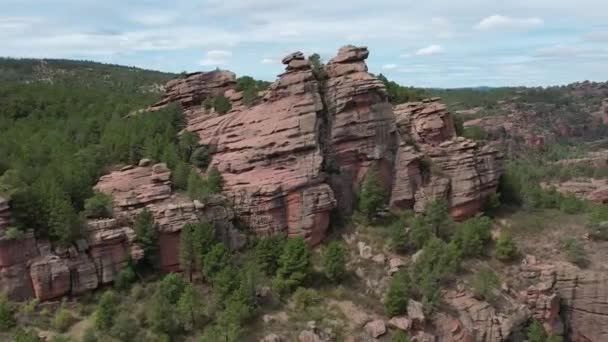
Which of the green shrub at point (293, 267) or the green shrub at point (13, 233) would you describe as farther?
the green shrub at point (293, 267)

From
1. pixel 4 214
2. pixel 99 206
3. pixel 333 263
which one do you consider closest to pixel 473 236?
pixel 333 263

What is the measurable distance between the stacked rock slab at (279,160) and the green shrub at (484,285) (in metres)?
13.4

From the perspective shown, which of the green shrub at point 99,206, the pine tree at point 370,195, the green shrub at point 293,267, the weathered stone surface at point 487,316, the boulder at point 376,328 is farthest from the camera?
the pine tree at point 370,195

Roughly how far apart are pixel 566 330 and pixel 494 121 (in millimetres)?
122877

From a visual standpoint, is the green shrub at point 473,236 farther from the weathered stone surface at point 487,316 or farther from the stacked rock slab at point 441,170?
the weathered stone surface at point 487,316

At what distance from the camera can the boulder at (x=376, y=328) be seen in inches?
1543

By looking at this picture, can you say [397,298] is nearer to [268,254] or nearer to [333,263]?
[333,263]

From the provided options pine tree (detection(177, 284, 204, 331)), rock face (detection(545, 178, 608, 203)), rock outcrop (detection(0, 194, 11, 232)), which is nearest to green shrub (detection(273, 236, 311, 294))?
pine tree (detection(177, 284, 204, 331))

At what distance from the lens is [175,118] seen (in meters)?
54.4

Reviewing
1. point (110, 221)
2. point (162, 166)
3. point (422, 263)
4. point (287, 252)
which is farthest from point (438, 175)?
point (110, 221)

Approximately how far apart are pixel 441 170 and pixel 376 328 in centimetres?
1902

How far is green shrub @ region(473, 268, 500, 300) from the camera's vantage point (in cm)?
4294

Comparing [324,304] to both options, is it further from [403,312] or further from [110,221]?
[110,221]

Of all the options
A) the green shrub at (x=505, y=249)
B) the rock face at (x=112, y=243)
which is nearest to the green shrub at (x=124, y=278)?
the rock face at (x=112, y=243)
